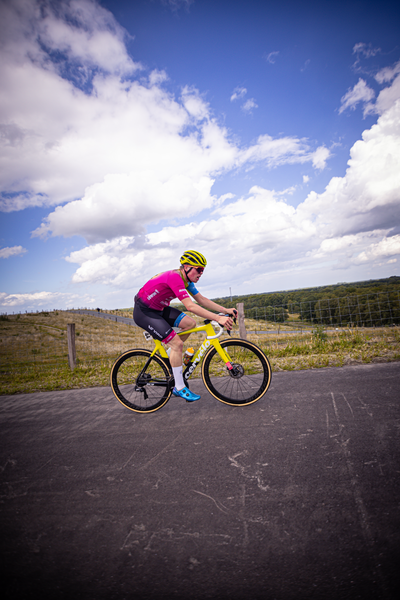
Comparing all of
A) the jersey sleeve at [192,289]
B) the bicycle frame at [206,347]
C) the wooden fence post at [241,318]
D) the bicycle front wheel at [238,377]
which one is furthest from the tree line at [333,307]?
the jersey sleeve at [192,289]

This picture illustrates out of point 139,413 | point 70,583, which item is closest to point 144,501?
point 70,583

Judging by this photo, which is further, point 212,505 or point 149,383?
point 149,383

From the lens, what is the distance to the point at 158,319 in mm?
3961

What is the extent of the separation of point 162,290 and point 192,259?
588 millimetres

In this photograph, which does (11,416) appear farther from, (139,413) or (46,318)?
(46,318)

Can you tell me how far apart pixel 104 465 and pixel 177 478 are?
78 cm

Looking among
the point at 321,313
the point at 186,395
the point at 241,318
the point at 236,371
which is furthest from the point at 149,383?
the point at 321,313

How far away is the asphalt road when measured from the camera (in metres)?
1.45

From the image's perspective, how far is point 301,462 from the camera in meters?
2.36

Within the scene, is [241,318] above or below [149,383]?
above

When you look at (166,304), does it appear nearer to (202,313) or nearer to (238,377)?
(202,313)

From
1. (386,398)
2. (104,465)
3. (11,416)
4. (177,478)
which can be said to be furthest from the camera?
(11,416)

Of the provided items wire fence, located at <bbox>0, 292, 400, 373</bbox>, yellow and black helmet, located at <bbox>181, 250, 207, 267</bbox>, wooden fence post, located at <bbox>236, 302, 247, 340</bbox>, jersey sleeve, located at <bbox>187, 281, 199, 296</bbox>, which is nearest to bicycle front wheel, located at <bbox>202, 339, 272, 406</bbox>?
wire fence, located at <bbox>0, 292, 400, 373</bbox>

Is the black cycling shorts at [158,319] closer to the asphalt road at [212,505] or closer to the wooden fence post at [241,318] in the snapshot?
the asphalt road at [212,505]
